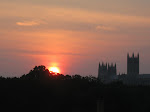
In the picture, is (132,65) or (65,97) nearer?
(65,97)

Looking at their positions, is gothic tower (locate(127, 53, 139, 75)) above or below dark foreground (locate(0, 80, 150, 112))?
above

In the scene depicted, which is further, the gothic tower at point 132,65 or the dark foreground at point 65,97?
the gothic tower at point 132,65

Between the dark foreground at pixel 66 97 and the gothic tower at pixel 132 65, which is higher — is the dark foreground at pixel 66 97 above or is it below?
below

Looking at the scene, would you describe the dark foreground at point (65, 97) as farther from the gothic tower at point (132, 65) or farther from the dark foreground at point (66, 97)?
the gothic tower at point (132, 65)

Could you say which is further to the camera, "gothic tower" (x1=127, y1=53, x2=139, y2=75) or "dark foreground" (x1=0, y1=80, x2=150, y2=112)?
"gothic tower" (x1=127, y1=53, x2=139, y2=75)

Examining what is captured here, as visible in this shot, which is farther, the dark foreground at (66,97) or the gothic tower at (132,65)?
the gothic tower at (132,65)

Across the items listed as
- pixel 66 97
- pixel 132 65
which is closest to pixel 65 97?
pixel 66 97

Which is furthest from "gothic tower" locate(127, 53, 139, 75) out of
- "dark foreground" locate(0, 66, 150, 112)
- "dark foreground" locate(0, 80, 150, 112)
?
"dark foreground" locate(0, 80, 150, 112)

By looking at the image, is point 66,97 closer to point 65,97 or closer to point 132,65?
point 65,97

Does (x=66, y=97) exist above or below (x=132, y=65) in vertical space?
below

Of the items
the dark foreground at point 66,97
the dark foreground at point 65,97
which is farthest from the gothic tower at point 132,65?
the dark foreground at point 66,97

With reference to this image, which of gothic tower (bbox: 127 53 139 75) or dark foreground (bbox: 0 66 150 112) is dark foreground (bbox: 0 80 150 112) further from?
gothic tower (bbox: 127 53 139 75)

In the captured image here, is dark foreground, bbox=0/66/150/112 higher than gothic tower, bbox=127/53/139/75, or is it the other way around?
gothic tower, bbox=127/53/139/75

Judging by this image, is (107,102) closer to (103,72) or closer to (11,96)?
(11,96)
